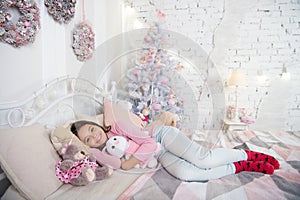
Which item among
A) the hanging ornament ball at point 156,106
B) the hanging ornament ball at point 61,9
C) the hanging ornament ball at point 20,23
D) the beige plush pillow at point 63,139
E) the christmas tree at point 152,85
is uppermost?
the hanging ornament ball at point 61,9

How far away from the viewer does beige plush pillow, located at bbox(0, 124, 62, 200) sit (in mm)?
968

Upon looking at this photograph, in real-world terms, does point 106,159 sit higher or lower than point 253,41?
lower

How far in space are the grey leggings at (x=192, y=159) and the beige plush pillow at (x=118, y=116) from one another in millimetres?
220

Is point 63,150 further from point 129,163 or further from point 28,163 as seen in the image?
point 129,163

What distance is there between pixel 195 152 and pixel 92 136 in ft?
2.14

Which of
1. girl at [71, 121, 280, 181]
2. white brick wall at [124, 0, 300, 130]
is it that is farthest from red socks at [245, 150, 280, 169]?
white brick wall at [124, 0, 300, 130]

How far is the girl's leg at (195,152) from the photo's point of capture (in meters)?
1.23

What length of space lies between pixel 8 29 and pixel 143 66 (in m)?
1.13

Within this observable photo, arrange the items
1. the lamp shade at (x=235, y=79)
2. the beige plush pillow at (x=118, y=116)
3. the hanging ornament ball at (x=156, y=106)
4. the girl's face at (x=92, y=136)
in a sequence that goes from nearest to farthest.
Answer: the girl's face at (x=92, y=136), the beige plush pillow at (x=118, y=116), the hanging ornament ball at (x=156, y=106), the lamp shade at (x=235, y=79)

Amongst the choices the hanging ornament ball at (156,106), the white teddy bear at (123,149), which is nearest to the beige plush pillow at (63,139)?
the white teddy bear at (123,149)

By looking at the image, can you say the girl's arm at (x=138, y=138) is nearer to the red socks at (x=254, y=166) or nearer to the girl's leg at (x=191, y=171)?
the girl's leg at (x=191, y=171)

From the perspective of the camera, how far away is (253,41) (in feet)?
8.77

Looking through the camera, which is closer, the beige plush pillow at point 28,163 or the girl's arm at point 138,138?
the beige plush pillow at point 28,163

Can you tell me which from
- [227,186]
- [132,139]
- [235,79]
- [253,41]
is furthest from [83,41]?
[253,41]
